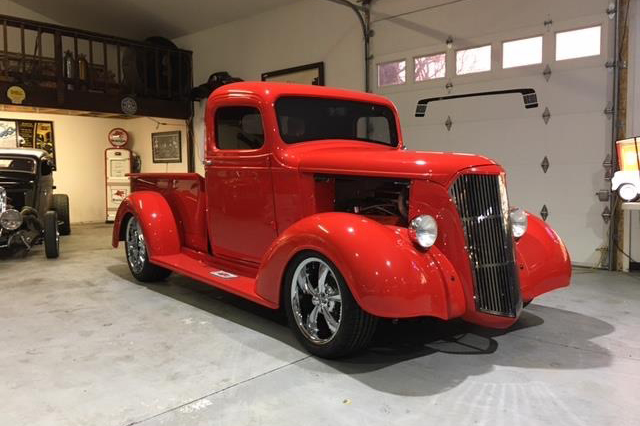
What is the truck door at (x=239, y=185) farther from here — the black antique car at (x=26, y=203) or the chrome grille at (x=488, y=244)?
the black antique car at (x=26, y=203)

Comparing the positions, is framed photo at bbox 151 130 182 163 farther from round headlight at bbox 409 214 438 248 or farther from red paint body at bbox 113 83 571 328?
round headlight at bbox 409 214 438 248

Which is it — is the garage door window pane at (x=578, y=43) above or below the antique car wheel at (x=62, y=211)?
above

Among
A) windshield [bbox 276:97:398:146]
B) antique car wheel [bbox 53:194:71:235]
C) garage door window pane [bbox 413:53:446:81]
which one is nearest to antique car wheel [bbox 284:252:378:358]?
windshield [bbox 276:97:398:146]

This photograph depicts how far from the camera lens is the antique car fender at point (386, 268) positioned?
2.46 meters

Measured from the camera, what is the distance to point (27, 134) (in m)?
10.3

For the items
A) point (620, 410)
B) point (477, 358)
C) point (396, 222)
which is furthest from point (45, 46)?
point (620, 410)

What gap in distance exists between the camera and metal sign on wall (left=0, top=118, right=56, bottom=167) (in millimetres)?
10078

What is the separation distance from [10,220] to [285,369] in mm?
4398

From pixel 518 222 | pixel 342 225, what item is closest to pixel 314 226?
pixel 342 225

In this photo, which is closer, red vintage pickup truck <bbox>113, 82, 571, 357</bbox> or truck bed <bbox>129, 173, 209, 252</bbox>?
red vintage pickup truck <bbox>113, 82, 571, 357</bbox>

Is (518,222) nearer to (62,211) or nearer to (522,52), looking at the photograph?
(522,52)

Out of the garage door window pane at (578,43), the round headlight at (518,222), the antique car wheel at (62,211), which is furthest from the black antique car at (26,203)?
the garage door window pane at (578,43)

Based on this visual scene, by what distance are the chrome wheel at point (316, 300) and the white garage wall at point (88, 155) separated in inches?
313

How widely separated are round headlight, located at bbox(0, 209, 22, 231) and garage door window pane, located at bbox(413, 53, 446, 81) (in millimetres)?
5090
